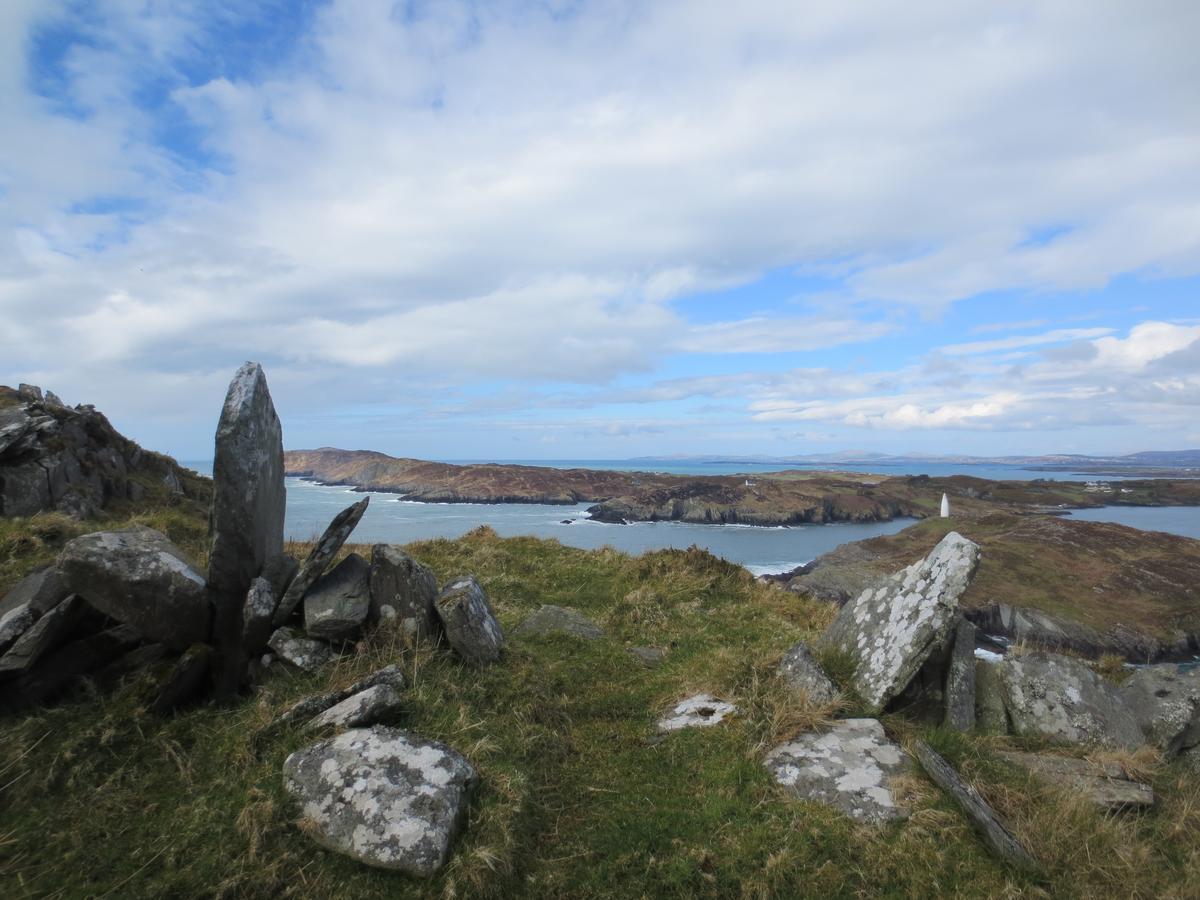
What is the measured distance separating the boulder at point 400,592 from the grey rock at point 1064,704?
749 centimetres

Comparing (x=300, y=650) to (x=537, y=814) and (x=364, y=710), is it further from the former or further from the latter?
(x=537, y=814)

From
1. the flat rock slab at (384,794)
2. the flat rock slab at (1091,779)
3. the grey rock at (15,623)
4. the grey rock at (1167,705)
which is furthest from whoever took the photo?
the grey rock at (1167,705)

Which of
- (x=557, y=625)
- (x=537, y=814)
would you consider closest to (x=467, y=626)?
(x=537, y=814)

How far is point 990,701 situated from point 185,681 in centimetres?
938

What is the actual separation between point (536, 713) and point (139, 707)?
403 centimetres

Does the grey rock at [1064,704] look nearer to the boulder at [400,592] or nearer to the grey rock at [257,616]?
the boulder at [400,592]

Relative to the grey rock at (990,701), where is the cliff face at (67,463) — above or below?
above

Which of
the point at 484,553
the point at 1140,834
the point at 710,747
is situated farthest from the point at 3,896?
the point at 484,553

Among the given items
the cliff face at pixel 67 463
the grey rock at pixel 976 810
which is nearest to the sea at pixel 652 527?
the cliff face at pixel 67 463

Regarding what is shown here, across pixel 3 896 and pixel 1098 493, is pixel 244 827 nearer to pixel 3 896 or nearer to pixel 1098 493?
pixel 3 896

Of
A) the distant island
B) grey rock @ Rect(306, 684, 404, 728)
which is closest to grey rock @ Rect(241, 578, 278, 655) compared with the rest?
grey rock @ Rect(306, 684, 404, 728)

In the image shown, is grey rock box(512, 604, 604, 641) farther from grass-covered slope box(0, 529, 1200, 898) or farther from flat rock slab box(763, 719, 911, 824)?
flat rock slab box(763, 719, 911, 824)

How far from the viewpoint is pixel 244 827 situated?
4.67 m

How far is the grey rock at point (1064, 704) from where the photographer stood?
6.95 metres
